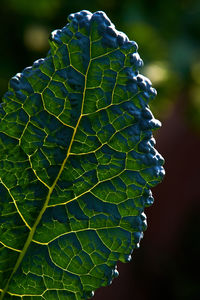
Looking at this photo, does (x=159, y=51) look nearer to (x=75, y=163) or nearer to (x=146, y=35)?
(x=146, y=35)

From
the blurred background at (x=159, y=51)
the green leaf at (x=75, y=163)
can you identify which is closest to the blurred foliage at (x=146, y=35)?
the blurred background at (x=159, y=51)

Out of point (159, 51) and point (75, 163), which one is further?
point (159, 51)

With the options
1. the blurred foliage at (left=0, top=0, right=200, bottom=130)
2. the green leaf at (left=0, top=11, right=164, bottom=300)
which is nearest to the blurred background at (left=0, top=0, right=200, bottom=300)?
the blurred foliage at (left=0, top=0, right=200, bottom=130)

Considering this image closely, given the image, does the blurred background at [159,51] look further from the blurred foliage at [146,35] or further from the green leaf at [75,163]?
the green leaf at [75,163]

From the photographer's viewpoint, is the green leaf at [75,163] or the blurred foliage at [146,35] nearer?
the green leaf at [75,163]

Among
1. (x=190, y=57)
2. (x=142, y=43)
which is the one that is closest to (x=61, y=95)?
(x=142, y=43)

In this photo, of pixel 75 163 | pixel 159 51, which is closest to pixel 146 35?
pixel 159 51

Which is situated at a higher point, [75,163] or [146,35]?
[146,35]
